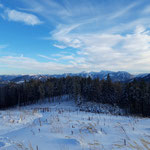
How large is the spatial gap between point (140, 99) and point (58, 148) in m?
35.0

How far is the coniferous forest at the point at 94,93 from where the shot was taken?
32438 mm

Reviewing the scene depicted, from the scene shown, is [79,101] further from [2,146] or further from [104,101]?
[2,146]

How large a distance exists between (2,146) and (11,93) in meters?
56.2

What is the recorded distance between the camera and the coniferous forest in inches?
1277

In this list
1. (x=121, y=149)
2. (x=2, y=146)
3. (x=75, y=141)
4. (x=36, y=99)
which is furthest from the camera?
(x=36, y=99)

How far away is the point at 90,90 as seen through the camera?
41.6m

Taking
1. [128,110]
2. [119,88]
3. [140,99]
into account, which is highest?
[119,88]

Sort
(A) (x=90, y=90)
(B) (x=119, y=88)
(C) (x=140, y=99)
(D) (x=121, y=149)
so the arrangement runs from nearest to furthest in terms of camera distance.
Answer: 1. (D) (x=121, y=149)
2. (C) (x=140, y=99)
3. (B) (x=119, y=88)
4. (A) (x=90, y=90)

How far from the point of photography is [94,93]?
4091 cm

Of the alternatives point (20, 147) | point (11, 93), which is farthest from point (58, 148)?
point (11, 93)

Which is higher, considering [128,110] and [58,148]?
[58,148]

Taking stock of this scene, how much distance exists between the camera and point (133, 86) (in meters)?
34.3

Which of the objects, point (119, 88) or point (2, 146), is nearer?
point (2, 146)

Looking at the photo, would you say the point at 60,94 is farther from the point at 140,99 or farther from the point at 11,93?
the point at 140,99
